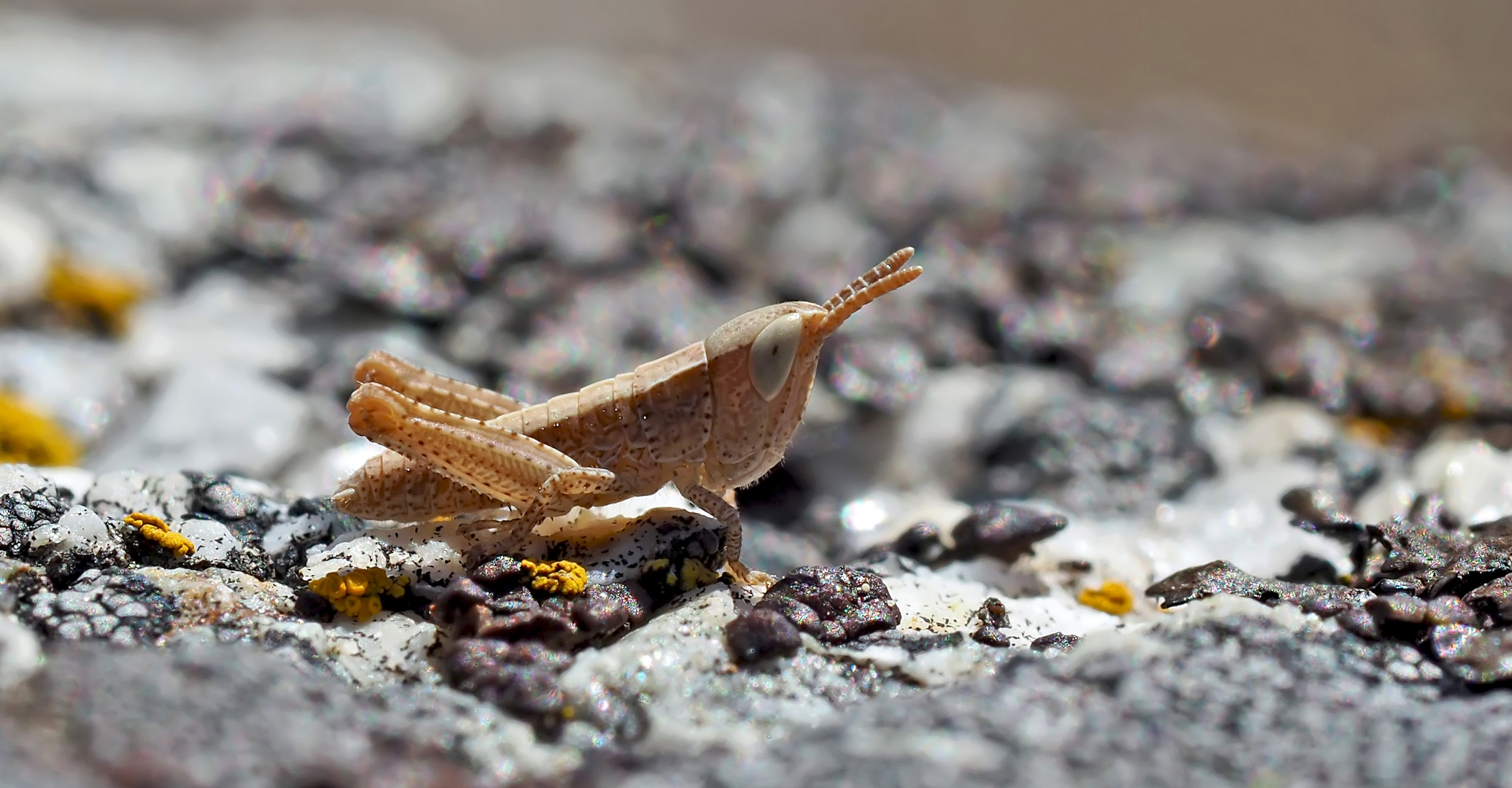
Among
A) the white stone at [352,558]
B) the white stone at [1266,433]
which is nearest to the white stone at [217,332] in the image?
the white stone at [352,558]

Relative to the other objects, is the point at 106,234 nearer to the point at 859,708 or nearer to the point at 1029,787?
the point at 859,708

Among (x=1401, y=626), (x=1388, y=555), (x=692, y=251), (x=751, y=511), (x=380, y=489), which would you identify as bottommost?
(x=1401, y=626)

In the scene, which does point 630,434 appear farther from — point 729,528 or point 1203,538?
point 1203,538

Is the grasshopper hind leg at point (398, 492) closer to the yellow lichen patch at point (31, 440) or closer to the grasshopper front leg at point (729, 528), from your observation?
the grasshopper front leg at point (729, 528)

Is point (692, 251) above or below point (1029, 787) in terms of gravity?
above

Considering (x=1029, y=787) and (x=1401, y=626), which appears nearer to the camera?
(x=1029, y=787)

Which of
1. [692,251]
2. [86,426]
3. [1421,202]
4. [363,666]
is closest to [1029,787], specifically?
[363,666]

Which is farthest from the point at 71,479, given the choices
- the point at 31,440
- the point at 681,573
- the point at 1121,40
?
the point at 1121,40
